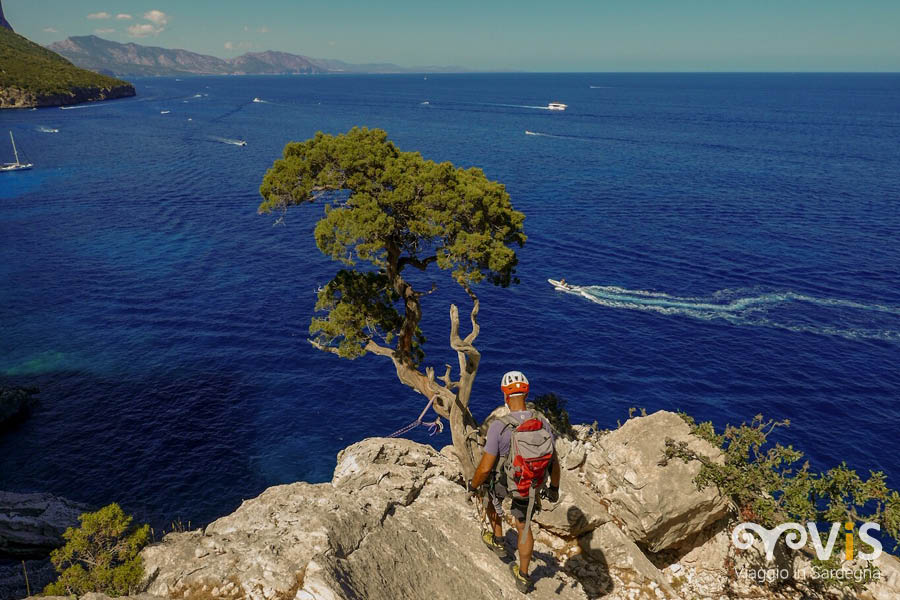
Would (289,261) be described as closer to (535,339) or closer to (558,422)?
(535,339)

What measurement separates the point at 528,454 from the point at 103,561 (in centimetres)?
1241

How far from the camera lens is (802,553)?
20.6m

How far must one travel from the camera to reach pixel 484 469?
39.1 feet

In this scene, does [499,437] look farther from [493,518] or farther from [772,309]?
[772,309]

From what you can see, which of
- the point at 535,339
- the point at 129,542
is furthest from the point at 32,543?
the point at 535,339

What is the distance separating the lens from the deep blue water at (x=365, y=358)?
42.4m

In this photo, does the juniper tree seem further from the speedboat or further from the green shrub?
the speedboat

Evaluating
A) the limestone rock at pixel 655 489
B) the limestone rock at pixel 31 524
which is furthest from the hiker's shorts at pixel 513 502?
the limestone rock at pixel 31 524

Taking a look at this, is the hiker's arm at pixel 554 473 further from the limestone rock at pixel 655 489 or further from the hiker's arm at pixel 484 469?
the limestone rock at pixel 655 489

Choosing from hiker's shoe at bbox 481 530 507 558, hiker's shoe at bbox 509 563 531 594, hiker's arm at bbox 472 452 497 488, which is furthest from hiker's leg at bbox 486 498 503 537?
hiker's arm at bbox 472 452 497 488

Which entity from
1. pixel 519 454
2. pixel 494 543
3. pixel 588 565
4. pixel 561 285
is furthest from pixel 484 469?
pixel 561 285

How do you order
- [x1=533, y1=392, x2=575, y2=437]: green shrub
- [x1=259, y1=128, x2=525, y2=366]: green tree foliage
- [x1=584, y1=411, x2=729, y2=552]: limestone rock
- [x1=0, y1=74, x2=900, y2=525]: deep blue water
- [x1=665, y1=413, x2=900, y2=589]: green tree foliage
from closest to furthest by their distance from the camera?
1. [x1=665, y1=413, x2=900, y2=589]: green tree foliage
2. [x1=584, y1=411, x2=729, y2=552]: limestone rock
3. [x1=259, y1=128, x2=525, y2=366]: green tree foliage
4. [x1=533, y1=392, x2=575, y2=437]: green shrub
5. [x1=0, y1=74, x2=900, y2=525]: deep blue water

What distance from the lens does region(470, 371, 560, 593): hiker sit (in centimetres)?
1134

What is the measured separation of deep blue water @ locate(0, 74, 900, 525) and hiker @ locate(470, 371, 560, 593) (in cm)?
3126
